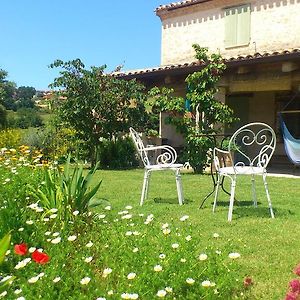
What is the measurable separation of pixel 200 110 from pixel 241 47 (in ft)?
17.0


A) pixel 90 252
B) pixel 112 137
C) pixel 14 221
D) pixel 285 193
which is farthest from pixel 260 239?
pixel 112 137

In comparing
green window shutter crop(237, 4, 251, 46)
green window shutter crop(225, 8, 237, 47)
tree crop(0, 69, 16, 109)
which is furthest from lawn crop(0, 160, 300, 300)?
tree crop(0, 69, 16, 109)

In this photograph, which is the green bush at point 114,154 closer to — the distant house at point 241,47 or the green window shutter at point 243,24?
the distant house at point 241,47

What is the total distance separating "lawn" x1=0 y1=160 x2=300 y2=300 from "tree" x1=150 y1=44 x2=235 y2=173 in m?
5.05

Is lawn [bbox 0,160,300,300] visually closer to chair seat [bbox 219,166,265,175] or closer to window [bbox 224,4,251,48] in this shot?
chair seat [bbox 219,166,265,175]

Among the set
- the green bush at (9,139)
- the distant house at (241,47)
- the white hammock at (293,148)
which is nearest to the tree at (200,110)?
the distant house at (241,47)

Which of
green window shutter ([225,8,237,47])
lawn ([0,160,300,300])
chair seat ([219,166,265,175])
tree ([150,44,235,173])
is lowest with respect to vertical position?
lawn ([0,160,300,300])

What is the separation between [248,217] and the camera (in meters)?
5.21

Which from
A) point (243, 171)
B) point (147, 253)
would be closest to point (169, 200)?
point (243, 171)

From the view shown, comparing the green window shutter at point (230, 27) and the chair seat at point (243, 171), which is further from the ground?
the green window shutter at point (230, 27)

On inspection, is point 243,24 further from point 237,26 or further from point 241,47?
point 241,47

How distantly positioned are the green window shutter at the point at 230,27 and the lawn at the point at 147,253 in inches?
417

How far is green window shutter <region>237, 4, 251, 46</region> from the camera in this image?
1500cm

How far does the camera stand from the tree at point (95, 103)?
491 inches
